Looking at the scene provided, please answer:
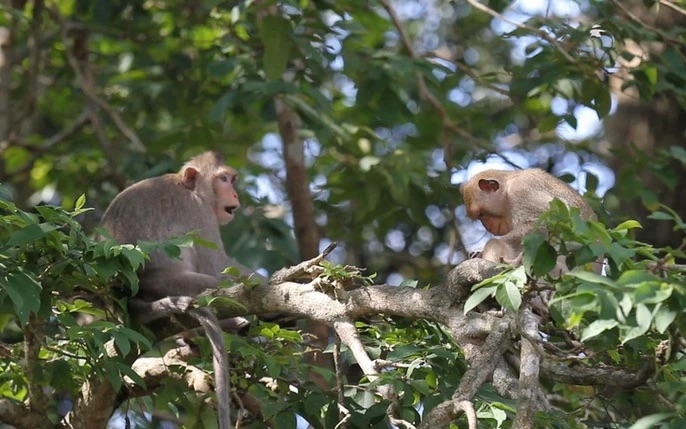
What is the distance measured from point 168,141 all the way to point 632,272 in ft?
17.6

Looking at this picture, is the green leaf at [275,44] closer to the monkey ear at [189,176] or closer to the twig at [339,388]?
the monkey ear at [189,176]

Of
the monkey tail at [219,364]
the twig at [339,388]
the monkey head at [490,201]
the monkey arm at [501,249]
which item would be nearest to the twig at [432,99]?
the monkey head at [490,201]

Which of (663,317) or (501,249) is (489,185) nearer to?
(501,249)

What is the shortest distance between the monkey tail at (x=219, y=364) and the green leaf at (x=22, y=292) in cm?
89

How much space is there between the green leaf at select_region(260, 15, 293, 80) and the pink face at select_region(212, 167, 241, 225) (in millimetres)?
945

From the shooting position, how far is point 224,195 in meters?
7.30

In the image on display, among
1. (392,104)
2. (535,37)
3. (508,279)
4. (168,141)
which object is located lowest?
(168,141)

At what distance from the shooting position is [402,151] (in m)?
7.87

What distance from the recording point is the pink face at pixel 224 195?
730cm

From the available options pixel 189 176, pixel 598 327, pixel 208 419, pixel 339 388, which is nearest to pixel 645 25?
pixel 189 176

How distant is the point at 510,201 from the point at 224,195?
6.31 feet

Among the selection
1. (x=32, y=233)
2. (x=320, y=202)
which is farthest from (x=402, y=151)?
(x=32, y=233)

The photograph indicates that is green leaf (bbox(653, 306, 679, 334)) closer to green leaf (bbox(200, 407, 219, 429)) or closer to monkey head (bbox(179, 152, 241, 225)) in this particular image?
green leaf (bbox(200, 407, 219, 429))

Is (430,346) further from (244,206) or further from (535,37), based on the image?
(244,206)
